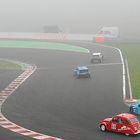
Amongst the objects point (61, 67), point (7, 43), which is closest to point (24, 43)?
point (7, 43)

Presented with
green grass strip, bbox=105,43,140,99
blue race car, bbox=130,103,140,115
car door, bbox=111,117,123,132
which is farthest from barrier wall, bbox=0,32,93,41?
car door, bbox=111,117,123,132

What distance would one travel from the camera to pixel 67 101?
142 feet

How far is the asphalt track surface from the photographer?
110 ft

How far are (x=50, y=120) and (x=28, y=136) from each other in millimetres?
5022

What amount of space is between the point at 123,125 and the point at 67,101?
1191cm

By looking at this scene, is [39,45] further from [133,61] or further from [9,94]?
[9,94]

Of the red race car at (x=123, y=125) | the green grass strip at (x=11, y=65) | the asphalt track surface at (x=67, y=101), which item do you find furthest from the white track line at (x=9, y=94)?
the red race car at (x=123, y=125)

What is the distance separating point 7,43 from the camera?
95875 mm

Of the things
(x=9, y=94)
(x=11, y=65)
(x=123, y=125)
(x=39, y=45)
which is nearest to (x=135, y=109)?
(x=123, y=125)

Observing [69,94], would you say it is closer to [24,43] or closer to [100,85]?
[100,85]

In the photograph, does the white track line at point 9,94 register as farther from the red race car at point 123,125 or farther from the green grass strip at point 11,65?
the red race car at point 123,125

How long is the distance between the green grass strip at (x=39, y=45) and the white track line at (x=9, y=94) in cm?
2078

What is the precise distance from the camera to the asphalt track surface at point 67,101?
33.4m

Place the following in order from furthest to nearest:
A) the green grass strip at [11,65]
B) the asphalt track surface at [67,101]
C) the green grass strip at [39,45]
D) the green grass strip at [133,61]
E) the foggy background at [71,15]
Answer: the foggy background at [71,15], the green grass strip at [39,45], the green grass strip at [11,65], the green grass strip at [133,61], the asphalt track surface at [67,101]
